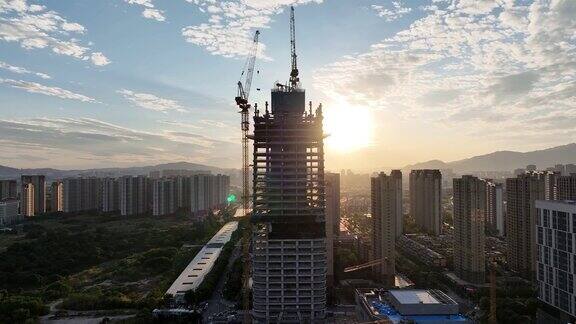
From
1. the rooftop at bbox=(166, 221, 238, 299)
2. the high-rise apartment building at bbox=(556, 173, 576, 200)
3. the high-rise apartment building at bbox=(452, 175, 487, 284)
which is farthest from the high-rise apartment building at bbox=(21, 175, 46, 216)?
the high-rise apartment building at bbox=(556, 173, 576, 200)

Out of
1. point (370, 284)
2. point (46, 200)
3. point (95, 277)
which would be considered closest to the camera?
point (370, 284)

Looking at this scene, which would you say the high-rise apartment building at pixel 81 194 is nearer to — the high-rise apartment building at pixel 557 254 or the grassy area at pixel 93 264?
the grassy area at pixel 93 264

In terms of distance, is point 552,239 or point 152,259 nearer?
point 552,239

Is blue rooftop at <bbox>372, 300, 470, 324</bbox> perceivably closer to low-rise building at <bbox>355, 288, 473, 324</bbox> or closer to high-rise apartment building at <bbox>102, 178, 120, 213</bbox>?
low-rise building at <bbox>355, 288, 473, 324</bbox>

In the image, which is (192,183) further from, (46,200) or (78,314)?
(78,314)

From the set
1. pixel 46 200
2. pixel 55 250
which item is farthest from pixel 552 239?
pixel 46 200
